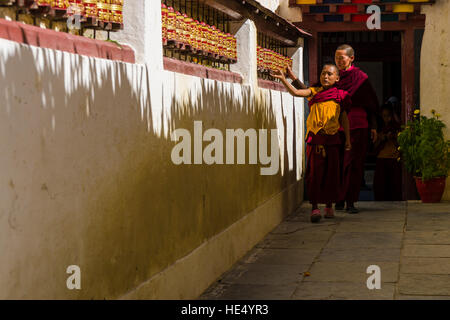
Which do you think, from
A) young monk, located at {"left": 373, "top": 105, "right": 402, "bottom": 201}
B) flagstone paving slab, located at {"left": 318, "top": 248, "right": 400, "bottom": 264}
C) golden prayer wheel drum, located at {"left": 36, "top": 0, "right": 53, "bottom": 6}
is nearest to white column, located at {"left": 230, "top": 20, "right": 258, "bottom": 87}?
flagstone paving slab, located at {"left": 318, "top": 248, "right": 400, "bottom": 264}

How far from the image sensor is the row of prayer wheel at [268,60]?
9.09m

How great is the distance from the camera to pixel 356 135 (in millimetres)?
9836

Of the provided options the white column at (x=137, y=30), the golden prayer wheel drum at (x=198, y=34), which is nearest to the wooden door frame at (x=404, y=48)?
the golden prayer wheel drum at (x=198, y=34)

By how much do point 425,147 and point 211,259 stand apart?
5.13 metres

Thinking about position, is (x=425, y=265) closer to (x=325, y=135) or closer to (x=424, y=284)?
(x=424, y=284)

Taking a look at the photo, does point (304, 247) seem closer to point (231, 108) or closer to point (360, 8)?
point (231, 108)

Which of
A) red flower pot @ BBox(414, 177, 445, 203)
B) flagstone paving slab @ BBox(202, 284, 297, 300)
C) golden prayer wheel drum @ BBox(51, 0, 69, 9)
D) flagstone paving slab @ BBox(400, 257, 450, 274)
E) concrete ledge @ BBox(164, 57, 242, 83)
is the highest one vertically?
golden prayer wheel drum @ BBox(51, 0, 69, 9)

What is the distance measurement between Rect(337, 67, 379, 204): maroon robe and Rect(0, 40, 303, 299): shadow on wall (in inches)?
144

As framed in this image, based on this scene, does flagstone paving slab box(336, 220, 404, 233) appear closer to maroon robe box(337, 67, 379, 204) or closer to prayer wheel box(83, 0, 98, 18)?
maroon robe box(337, 67, 379, 204)

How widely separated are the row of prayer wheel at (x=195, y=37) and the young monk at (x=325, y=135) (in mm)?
1382

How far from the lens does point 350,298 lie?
5.48m

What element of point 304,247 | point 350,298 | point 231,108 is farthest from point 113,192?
point 304,247

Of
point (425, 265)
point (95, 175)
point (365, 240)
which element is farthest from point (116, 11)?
point (365, 240)

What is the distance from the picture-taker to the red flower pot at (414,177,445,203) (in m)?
10.5
